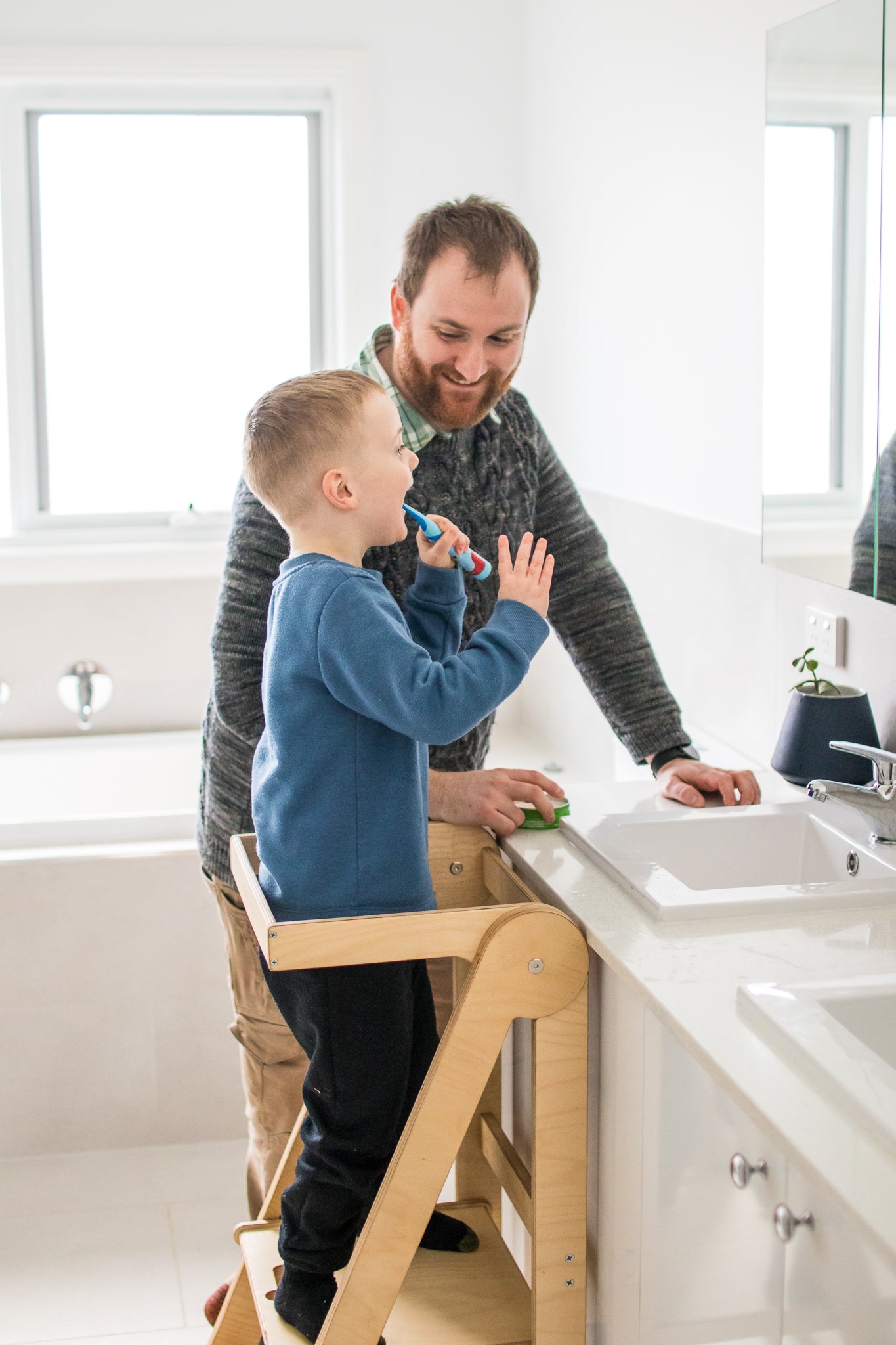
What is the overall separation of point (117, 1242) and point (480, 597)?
49.3 inches

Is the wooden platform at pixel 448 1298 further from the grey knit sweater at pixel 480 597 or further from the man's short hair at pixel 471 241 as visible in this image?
the man's short hair at pixel 471 241

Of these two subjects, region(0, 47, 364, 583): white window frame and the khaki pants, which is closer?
the khaki pants

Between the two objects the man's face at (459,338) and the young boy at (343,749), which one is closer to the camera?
the young boy at (343,749)

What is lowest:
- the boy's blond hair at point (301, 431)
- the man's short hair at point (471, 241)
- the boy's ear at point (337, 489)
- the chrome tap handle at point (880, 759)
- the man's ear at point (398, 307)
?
the chrome tap handle at point (880, 759)

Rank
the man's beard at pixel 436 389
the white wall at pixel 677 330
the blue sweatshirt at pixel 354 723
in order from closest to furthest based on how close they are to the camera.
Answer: the blue sweatshirt at pixel 354 723 < the man's beard at pixel 436 389 < the white wall at pixel 677 330

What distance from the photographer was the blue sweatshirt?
1219 millimetres

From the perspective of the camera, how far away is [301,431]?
127 cm

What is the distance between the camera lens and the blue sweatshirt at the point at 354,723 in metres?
1.22

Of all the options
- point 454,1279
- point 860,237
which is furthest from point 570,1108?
point 860,237

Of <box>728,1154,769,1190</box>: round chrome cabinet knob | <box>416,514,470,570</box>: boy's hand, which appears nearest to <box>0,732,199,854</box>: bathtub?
<box>416,514,470,570</box>: boy's hand

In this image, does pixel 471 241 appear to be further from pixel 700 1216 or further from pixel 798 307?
pixel 700 1216

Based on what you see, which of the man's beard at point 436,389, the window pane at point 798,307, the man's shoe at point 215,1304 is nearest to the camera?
the man's beard at point 436,389

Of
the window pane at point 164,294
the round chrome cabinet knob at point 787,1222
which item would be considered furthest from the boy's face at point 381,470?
the window pane at point 164,294

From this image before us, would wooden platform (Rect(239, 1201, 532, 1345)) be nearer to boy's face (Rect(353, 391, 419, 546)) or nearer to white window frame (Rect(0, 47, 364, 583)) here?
boy's face (Rect(353, 391, 419, 546))
